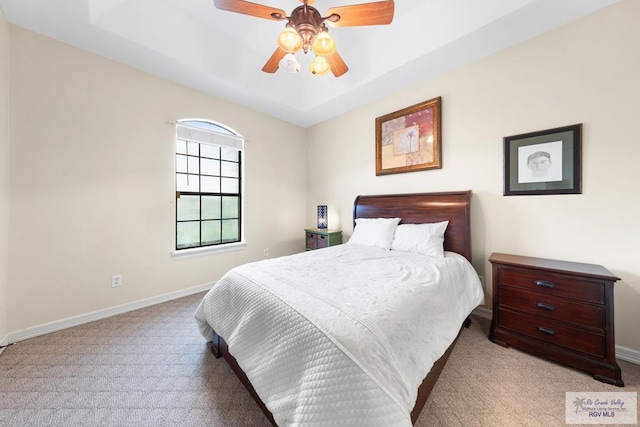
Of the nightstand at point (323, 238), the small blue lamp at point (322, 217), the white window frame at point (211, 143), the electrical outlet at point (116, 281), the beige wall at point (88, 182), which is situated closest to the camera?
the beige wall at point (88, 182)

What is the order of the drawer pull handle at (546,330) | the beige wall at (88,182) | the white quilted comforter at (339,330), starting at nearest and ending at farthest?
1. the white quilted comforter at (339,330)
2. the drawer pull handle at (546,330)
3. the beige wall at (88,182)

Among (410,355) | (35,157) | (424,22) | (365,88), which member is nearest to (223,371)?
(410,355)

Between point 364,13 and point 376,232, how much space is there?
2052 millimetres

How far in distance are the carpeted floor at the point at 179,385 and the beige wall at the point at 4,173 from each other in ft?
1.25

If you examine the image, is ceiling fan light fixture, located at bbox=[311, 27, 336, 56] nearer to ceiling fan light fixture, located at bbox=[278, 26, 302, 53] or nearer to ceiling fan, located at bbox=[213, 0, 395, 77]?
ceiling fan, located at bbox=[213, 0, 395, 77]

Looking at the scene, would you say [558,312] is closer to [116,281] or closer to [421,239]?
[421,239]

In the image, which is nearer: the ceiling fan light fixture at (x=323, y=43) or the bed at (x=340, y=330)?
the bed at (x=340, y=330)

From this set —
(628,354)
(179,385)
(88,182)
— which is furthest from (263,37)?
(628,354)

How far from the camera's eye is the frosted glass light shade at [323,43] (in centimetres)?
160

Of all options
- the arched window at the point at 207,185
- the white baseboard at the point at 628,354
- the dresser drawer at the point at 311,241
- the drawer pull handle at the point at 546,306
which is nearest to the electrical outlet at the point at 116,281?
the arched window at the point at 207,185

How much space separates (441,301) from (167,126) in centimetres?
341

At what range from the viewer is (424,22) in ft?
7.49

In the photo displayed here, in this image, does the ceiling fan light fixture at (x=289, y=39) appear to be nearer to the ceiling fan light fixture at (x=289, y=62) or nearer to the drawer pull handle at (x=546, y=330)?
the ceiling fan light fixture at (x=289, y=62)

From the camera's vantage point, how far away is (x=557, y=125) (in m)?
2.03
